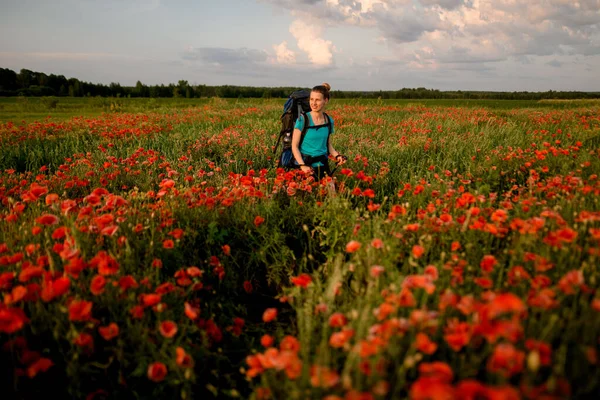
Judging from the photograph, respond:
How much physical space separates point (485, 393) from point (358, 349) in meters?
0.46

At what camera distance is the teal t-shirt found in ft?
16.4

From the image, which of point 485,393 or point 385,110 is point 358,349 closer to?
point 485,393

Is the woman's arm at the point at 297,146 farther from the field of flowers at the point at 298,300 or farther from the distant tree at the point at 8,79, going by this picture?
the distant tree at the point at 8,79

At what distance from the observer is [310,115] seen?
5016mm

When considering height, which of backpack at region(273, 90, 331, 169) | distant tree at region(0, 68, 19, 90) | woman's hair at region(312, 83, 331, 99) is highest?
distant tree at region(0, 68, 19, 90)

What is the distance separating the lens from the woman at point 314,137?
489 cm

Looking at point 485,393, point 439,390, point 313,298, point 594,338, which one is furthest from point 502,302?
point 313,298

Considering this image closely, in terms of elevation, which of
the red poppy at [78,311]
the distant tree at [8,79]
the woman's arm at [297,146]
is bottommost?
the red poppy at [78,311]

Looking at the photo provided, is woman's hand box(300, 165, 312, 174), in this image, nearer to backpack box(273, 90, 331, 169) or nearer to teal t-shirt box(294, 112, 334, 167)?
teal t-shirt box(294, 112, 334, 167)

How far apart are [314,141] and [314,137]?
0.19 ft

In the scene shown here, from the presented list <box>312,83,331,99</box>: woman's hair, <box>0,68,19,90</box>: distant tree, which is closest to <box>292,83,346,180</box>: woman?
<box>312,83,331,99</box>: woman's hair

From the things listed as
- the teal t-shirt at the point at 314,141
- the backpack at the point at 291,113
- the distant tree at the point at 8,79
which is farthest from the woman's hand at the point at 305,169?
the distant tree at the point at 8,79

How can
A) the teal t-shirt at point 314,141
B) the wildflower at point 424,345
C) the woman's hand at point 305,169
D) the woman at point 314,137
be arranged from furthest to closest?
the teal t-shirt at point 314,141 → the woman at point 314,137 → the woman's hand at point 305,169 → the wildflower at point 424,345

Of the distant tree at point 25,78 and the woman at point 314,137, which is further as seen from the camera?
the distant tree at point 25,78
